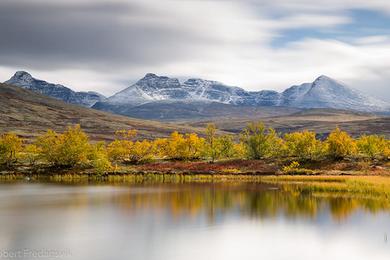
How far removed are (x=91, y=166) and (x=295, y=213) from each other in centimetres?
7331

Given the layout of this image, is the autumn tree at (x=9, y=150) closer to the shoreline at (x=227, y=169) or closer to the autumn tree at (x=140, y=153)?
the shoreline at (x=227, y=169)

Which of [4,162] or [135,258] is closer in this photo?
[135,258]

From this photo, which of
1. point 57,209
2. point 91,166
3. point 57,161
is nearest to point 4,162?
point 57,161

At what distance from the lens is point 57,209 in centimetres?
5853

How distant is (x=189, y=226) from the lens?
4791cm

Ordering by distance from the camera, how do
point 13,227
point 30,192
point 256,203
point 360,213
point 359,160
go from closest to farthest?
point 13,227 < point 360,213 < point 256,203 < point 30,192 < point 359,160

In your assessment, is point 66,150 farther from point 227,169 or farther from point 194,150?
point 227,169

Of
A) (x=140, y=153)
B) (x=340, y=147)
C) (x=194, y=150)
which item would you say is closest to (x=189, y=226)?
(x=340, y=147)

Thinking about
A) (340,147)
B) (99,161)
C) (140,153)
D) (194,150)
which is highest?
(340,147)

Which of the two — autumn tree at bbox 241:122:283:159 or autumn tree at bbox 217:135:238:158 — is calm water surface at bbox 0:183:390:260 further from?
autumn tree at bbox 217:135:238:158

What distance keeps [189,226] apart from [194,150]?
296 ft

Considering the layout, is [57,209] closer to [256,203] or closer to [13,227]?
[13,227]

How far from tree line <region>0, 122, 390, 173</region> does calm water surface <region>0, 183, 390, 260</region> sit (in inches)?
1726

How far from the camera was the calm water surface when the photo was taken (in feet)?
123
